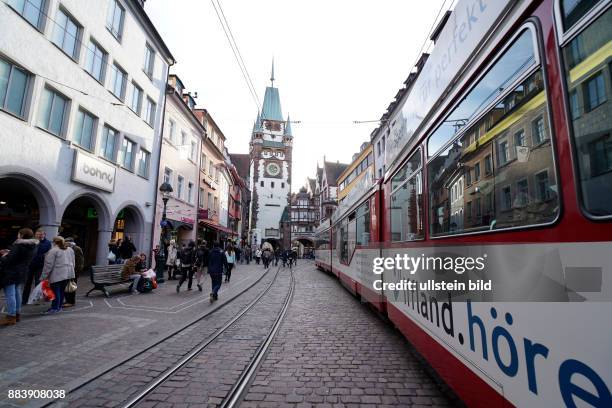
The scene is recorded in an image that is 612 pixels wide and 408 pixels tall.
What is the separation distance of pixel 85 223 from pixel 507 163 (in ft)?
59.4

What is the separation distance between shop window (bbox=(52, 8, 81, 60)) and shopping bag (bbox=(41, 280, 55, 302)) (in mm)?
8067

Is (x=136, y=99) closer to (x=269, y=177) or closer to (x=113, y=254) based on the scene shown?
(x=113, y=254)

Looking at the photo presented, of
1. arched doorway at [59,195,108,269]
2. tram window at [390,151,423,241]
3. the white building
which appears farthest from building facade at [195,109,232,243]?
tram window at [390,151,423,241]

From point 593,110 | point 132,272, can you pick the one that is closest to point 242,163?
point 132,272

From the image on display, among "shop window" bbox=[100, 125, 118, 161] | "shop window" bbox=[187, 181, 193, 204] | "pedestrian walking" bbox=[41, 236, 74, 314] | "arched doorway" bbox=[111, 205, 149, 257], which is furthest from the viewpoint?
"shop window" bbox=[187, 181, 193, 204]

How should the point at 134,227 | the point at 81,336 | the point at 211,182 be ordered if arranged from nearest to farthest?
the point at 81,336 < the point at 134,227 < the point at 211,182

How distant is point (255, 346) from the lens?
5344 millimetres

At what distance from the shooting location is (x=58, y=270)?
7.29 meters

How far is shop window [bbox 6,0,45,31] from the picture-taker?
31.0ft

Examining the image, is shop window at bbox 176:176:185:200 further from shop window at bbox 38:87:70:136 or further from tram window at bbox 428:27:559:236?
tram window at bbox 428:27:559:236

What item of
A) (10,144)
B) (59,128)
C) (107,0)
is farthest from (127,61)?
(10,144)

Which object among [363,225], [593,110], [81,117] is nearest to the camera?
[593,110]

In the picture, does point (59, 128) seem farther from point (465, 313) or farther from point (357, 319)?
point (465, 313)

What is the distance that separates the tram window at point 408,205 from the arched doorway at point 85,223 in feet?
40.6
